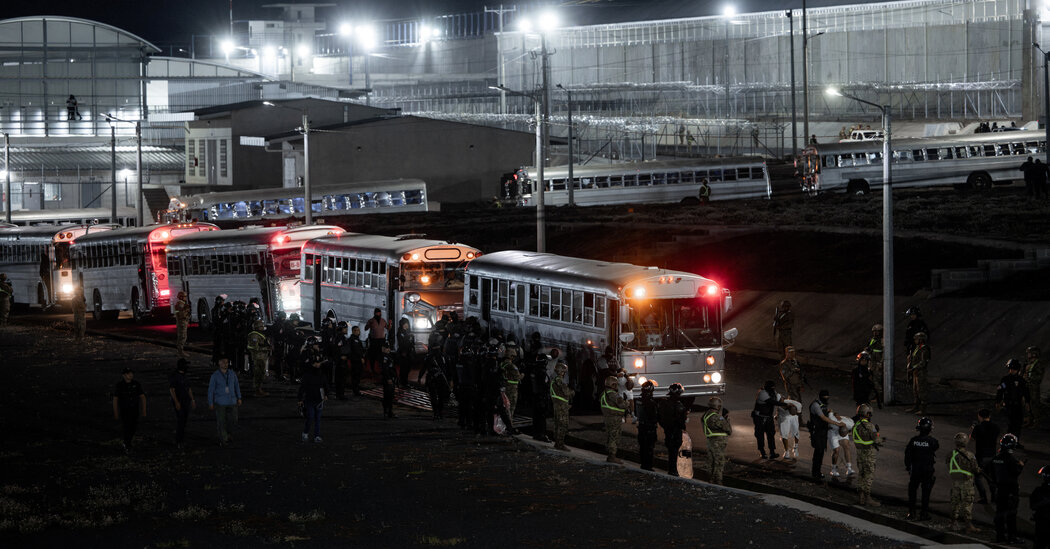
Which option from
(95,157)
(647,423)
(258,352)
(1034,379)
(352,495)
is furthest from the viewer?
(95,157)

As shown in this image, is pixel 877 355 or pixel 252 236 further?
pixel 252 236

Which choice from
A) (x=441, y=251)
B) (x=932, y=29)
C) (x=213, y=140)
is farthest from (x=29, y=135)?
(x=441, y=251)

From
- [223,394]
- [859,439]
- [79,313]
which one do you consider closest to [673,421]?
[859,439]

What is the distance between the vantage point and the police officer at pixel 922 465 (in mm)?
16578

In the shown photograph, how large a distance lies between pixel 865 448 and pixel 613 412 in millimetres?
4055

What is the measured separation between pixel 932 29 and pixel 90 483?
67.0 m

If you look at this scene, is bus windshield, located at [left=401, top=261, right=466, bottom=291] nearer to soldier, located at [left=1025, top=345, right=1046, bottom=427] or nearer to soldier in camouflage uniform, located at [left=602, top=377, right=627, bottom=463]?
soldier in camouflage uniform, located at [left=602, top=377, right=627, bottom=463]

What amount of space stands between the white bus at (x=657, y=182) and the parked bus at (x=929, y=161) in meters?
3.02

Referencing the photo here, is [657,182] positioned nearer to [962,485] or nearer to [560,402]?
[560,402]

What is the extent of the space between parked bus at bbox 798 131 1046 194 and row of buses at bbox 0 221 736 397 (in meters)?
28.2

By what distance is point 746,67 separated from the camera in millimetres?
84750

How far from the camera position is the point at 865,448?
17.3 m

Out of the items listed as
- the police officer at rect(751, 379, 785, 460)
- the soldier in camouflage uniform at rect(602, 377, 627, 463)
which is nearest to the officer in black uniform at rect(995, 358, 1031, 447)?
the police officer at rect(751, 379, 785, 460)

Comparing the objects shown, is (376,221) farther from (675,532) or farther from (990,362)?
(675,532)
